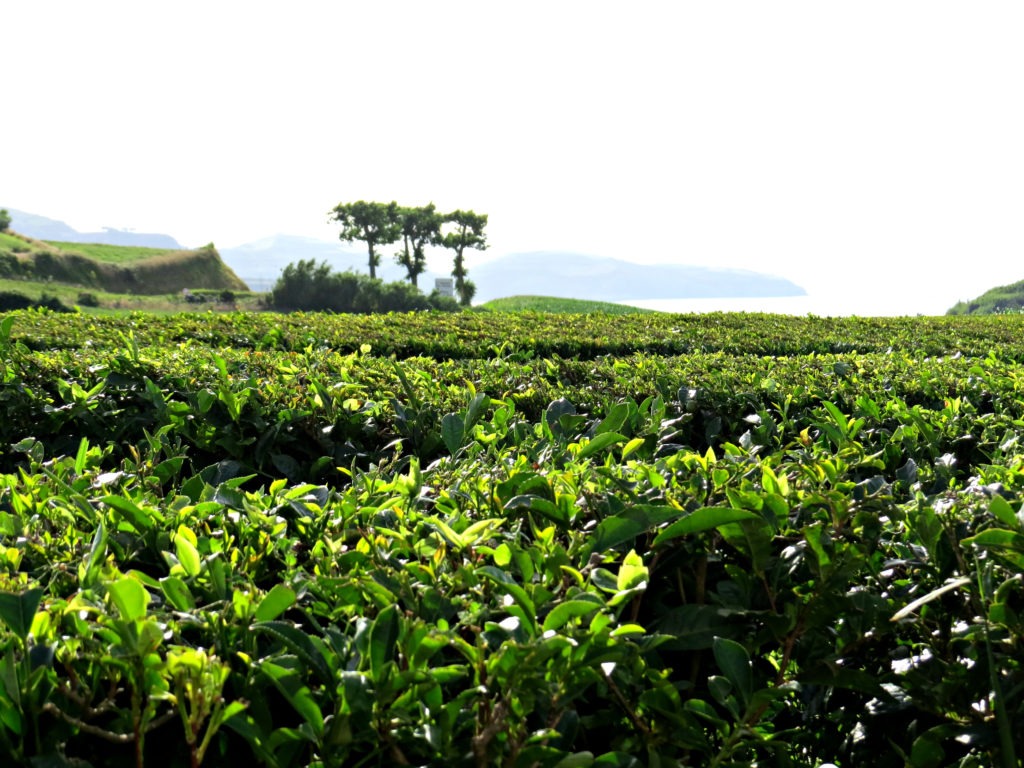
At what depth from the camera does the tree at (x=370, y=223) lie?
5269cm

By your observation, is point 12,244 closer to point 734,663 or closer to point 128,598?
point 128,598

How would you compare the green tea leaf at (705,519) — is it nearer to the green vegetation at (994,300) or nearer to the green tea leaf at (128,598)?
the green tea leaf at (128,598)

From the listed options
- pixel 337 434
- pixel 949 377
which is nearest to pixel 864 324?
pixel 949 377

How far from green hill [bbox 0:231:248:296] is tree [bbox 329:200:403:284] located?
894 centimetres

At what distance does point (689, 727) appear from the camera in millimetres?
1284

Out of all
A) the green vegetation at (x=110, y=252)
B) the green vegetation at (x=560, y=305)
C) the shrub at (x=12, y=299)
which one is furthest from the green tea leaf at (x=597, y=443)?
the green vegetation at (x=110, y=252)

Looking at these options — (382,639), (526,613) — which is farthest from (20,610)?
(526,613)

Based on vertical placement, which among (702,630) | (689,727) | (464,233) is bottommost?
(689,727)

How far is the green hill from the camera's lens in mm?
45531

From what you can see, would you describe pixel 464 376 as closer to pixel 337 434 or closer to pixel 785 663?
pixel 337 434

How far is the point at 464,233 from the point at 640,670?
54569 millimetres

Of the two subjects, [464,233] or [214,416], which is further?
[464,233]

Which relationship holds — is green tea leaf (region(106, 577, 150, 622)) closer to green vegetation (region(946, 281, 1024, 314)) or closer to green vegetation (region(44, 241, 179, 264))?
green vegetation (region(946, 281, 1024, 314))

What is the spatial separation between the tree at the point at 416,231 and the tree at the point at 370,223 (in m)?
→ 0.71
